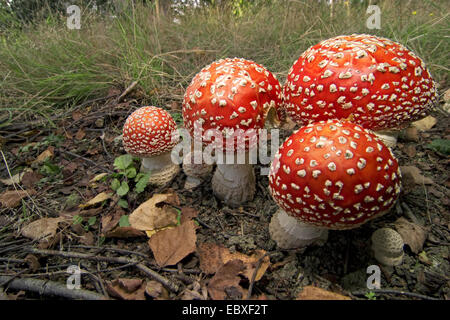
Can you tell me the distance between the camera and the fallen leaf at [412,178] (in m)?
2.42

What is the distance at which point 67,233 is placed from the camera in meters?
2.29

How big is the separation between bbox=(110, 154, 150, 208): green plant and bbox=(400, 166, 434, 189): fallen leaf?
248cm

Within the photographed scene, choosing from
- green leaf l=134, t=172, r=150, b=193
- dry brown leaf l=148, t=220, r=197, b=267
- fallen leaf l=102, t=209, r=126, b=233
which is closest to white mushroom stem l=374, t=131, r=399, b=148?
dry brown leaf l=148, t=220, r=197, b=267

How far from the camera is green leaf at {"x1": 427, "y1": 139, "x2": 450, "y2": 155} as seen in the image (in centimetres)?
276

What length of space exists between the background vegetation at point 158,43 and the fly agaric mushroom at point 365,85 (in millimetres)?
2205

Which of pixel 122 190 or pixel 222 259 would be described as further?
pixel 122 190

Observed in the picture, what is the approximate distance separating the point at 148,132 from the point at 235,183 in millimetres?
1024

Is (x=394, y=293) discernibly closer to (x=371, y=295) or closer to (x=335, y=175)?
(x=371, y=295)

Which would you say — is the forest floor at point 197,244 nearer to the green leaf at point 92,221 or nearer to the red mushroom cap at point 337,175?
the green leaf at point 92,221

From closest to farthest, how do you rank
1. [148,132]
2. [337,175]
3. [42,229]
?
[337,175], [42,229], [148,132]

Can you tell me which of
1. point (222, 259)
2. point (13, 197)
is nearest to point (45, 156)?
point (13, 197)

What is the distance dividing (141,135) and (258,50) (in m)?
3.37

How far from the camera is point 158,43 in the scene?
459 centimetres

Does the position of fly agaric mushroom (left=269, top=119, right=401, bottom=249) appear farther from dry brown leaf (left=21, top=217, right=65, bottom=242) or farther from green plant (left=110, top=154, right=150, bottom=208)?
dry brown leaf (left=21, top=217, right=65, bottom=242)
